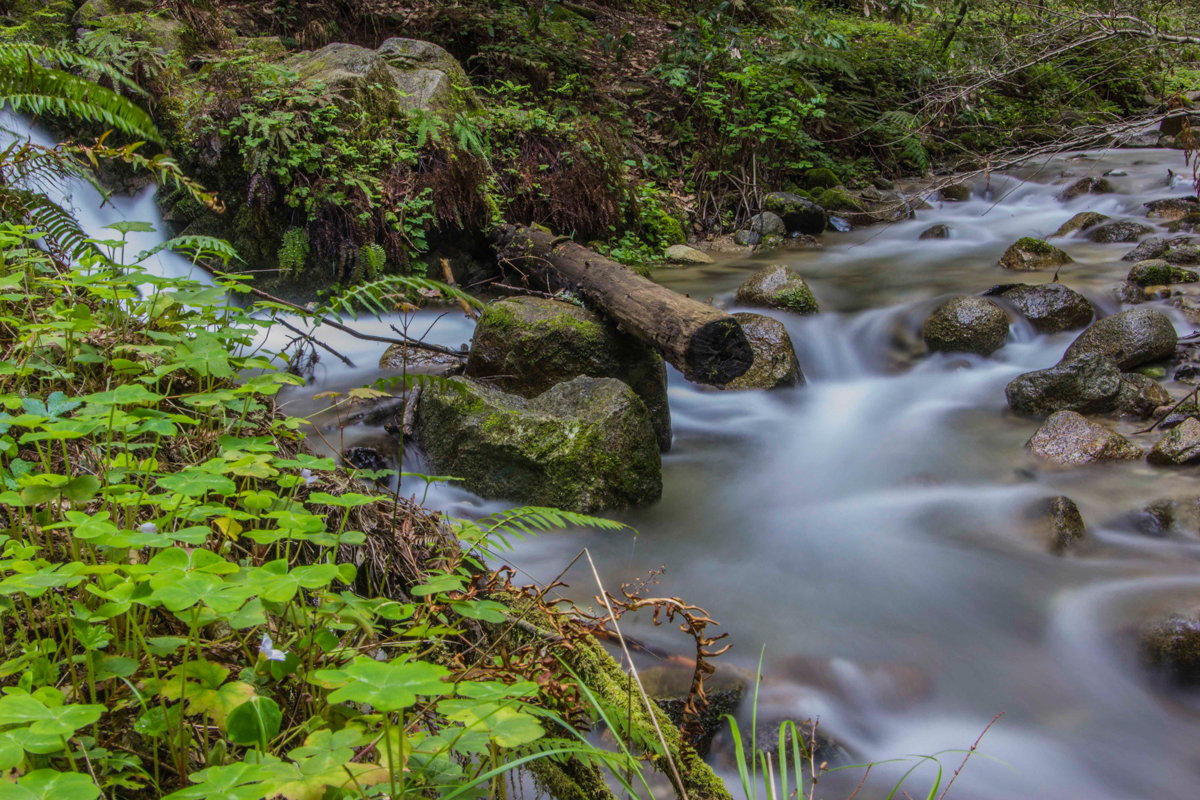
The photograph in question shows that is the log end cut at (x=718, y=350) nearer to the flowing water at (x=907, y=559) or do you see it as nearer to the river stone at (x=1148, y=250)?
the flowing water at (x=907, y=559)

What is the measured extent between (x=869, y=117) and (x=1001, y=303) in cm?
676

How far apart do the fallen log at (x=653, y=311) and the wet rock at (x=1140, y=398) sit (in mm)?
3194

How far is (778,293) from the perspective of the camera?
22.7 feet

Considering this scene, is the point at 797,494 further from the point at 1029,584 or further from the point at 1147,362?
the point at 1147,362

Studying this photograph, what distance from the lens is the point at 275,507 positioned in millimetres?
2039

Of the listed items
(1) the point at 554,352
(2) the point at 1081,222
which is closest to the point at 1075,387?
(1) the point at 554,352

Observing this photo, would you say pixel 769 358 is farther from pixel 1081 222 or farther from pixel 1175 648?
pixel 1081 222

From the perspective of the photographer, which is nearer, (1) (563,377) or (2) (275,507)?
(2) (275,507)

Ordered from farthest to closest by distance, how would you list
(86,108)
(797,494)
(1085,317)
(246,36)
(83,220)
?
(246,36), (83,220), (1085,317), (797,494), (86,108)

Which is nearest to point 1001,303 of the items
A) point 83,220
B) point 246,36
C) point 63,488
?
point 63,488

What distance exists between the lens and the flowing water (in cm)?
279

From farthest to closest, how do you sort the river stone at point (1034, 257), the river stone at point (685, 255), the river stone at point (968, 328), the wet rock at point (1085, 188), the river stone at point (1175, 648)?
the wet rock at point (1085, 188)
the river stone at point (685, 255)
the river stone at point (1034, 257)
the river stone at point (968, 328)
the river stone at point (1175, 648)

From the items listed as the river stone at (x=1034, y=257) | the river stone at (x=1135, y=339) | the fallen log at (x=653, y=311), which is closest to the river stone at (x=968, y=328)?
the river stone at (x=1135, y=339)

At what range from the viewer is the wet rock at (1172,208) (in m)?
8.82
